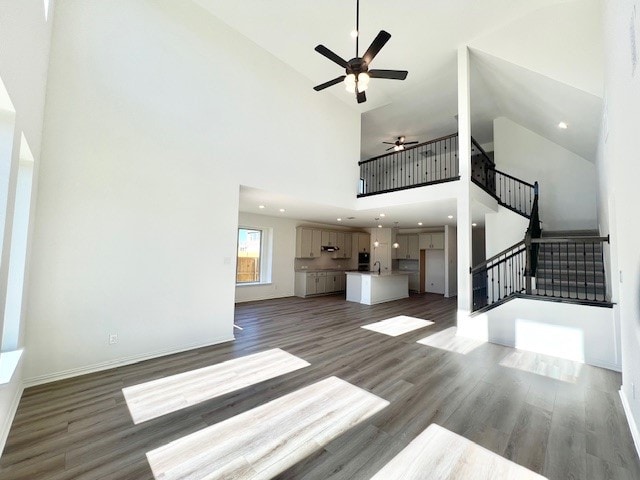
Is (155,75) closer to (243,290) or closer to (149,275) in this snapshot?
(149,275)

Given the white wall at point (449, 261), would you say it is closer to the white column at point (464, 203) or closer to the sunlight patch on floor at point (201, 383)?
the white column at point (464, 203)

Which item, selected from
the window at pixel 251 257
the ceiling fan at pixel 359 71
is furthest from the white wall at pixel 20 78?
the window at pixel 251 257

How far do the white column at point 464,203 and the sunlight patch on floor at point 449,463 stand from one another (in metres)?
3.11

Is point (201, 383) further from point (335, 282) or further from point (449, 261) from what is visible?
point (449, 261)

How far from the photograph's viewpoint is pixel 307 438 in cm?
207

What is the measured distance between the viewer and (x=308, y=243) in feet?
30.0

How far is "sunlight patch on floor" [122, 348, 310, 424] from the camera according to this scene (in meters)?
2.49

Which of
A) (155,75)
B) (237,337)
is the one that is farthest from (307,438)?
(155,75)

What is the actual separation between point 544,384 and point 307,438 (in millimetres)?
2812

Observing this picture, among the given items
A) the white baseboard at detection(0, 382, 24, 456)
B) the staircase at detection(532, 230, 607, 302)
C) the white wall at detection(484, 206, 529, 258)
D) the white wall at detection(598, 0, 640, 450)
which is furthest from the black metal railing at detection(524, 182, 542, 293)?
the white baseboard at detection(0, 382, 24, 456)

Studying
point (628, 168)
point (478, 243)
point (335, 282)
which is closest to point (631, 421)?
point (628, 168)

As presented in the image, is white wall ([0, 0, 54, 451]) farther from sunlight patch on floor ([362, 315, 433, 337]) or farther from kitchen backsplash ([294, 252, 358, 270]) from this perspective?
kitchen backsplash ([294, 252, 358, 270])

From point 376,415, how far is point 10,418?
10.1 ft

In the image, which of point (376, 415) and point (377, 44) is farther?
point (377, 44)
